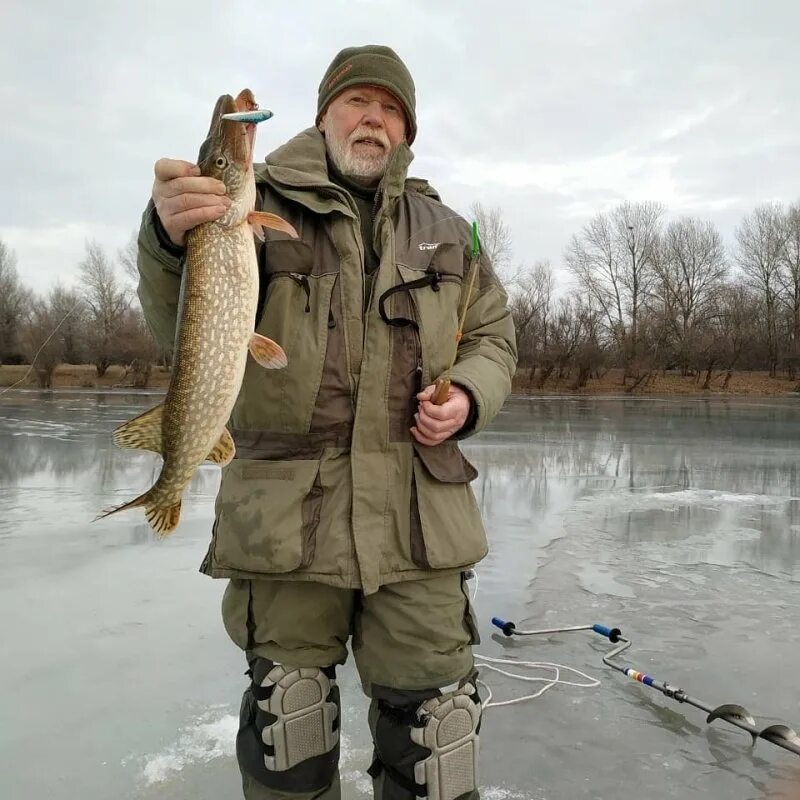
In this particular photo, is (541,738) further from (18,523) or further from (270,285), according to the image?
(18,523)

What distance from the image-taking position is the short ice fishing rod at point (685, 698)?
272 centimetres

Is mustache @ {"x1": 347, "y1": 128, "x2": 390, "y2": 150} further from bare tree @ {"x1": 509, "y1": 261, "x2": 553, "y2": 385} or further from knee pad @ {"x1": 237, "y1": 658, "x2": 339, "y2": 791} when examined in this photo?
bare tree @ {"x1": 509, "y1": 261, "x2": 553, "y2": 385}

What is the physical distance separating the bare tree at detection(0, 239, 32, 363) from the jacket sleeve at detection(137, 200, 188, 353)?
75.0ft

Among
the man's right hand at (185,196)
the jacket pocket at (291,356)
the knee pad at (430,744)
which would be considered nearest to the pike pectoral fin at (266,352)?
the jacket pocket at (291,356)

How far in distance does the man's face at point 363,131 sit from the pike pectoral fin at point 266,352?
0.82 metres

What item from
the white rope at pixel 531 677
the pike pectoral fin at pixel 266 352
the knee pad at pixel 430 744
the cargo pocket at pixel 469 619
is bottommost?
the white rope at pixel 531 677

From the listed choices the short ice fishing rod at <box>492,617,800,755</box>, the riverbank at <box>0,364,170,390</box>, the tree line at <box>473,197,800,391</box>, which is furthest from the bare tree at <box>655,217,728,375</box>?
the short ice fishing rod at <box>492,617,800,755</box>

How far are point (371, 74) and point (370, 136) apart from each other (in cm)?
22

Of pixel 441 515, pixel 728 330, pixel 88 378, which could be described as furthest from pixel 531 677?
pixel 728 330

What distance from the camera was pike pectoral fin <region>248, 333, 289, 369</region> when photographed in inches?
78.9

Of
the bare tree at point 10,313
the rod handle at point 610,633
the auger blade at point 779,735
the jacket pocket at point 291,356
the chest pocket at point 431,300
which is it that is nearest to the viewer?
the jacket pocket at point 291,356

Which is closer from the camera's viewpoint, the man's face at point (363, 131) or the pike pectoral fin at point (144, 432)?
the pike pectoral fin at point (144, 432)

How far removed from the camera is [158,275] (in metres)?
2.17

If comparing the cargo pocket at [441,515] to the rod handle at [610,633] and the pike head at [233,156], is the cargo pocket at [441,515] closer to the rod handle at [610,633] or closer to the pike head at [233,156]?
the pike head at [233,156]
